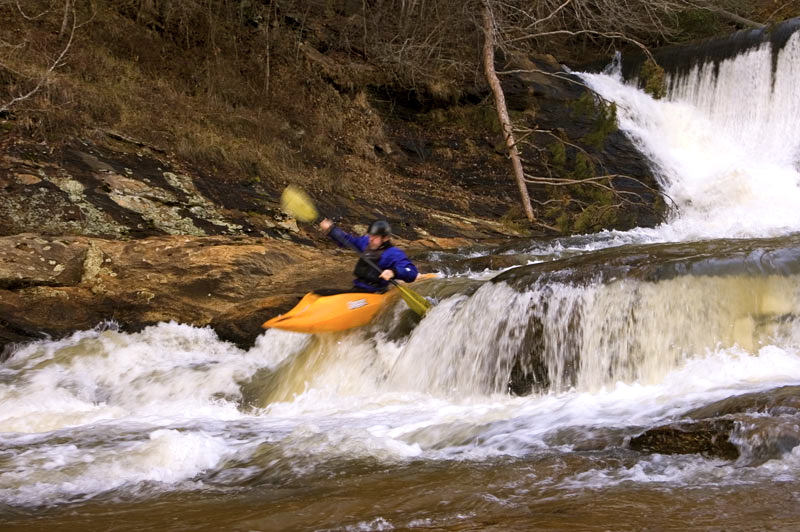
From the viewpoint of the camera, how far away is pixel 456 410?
5246mm

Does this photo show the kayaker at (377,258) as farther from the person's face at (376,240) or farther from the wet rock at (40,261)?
the wet rock at (40,261)

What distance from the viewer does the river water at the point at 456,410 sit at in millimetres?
2994

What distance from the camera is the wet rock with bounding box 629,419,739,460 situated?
3.34 meters

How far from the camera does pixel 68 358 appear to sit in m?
7.18

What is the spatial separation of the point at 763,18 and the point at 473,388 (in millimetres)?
18336

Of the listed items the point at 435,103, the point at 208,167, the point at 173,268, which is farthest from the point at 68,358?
the point at 435,103

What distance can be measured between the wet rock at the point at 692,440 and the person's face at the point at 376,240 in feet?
12.6

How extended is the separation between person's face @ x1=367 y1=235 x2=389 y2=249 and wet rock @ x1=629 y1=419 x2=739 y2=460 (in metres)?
3.85

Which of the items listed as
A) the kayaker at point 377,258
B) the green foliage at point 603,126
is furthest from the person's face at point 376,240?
the green foliage at point 603,126

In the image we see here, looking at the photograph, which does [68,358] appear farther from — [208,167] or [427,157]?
[427,157]

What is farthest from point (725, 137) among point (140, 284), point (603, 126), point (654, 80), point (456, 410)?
point (140, 284)

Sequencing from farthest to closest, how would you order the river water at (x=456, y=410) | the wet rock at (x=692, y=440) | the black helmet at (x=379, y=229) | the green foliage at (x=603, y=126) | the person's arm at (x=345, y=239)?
the green foliage at (x=603, y=126), the person's arm at (x=345, y=239), the black helmet at (x=379, y=229), the wet rock at (x=692, y=440), the river water at (x=456, y=410)

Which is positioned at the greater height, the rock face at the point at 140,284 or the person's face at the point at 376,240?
the person's face at the point at 376,240

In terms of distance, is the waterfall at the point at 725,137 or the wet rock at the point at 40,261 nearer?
the wet rock at the point at 40,261
